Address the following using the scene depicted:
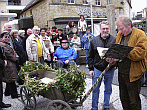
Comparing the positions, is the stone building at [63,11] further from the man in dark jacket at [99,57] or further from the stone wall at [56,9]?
the man in dark jacket at [99,57]

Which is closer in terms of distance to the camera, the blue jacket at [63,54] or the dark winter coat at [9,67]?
the dark winter coat at [9,67]

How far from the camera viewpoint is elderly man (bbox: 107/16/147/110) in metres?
2.91

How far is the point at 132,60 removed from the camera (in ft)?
9.89

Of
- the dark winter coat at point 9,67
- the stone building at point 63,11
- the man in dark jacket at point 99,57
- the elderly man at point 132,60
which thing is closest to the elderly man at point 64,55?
the dark winter coat at point 9,67

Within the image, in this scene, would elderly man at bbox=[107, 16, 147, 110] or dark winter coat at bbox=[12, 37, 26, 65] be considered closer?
elderly man at bbox=[107, 16, 147, 110]

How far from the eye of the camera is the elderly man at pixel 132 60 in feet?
9.56

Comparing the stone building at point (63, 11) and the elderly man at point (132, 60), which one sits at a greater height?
the stone building at point (63, 11)

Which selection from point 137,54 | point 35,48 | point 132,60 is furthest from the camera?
point 35,48

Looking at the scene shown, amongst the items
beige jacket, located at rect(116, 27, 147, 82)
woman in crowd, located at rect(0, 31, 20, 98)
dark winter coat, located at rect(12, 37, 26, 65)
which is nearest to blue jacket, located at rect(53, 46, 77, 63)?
dark winter coat, located at rect(12, 37, 26, 65)

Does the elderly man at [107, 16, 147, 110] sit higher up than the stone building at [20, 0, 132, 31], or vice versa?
the stone building at [20, 0, 132, 31]

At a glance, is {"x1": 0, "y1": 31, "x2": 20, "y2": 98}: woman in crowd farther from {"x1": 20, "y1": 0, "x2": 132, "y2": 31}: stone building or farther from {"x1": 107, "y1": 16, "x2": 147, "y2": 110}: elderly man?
{"x1": 20, "y1": 0, "x2": 132, "y2": 31}: stone building

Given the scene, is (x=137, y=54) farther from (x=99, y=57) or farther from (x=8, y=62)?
(x=8, y=62)

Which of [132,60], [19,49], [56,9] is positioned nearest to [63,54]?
[19,49]

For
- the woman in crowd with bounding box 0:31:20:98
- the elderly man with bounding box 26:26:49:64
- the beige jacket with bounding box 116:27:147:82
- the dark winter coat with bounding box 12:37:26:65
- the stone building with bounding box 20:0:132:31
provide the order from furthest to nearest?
1. the stone building with bounding box 20:0:132:31
2. the elderly man with bounding box 26:26:49:64
3. the dark winter coat with bounding box 12:37:26:65
4. the woman in crowd with bounding box 0:31:20:98
5. the beige jacket with bounding box 116:27:147:82
